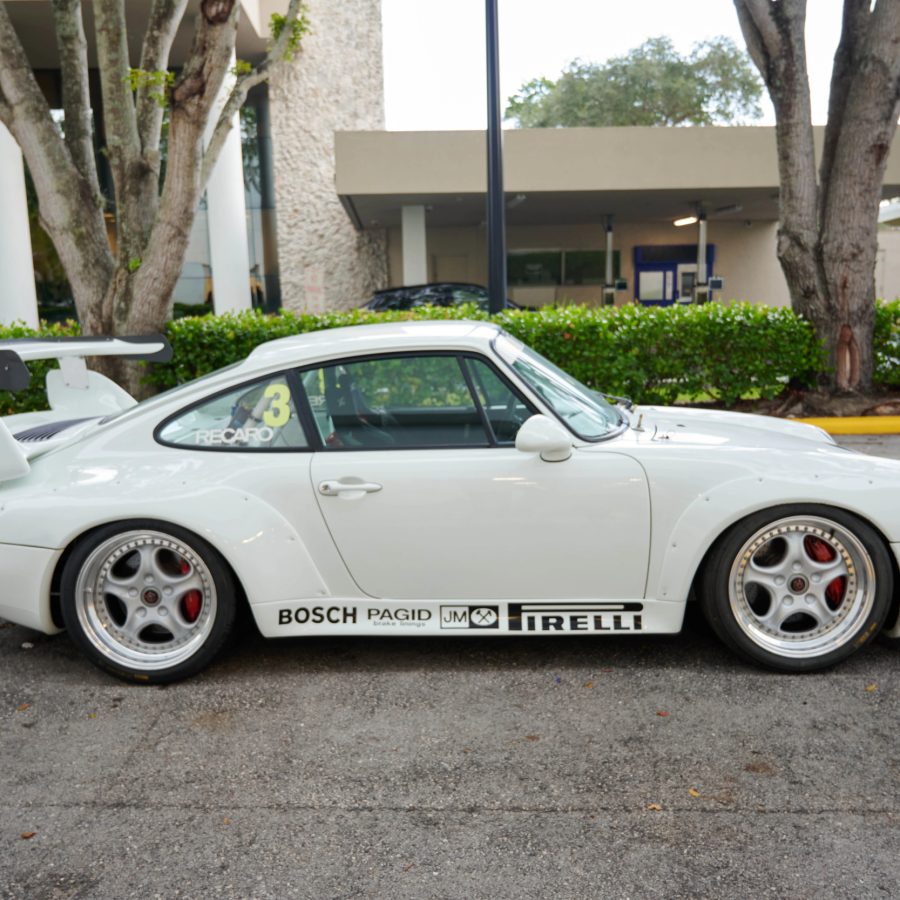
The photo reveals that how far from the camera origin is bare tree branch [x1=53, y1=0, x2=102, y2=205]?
957 centimetres

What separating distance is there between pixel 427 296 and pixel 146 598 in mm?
14634

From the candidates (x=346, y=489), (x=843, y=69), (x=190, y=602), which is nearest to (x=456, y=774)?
(x=346, y=489)

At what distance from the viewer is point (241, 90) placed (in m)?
9.42

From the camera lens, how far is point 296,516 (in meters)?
3.67

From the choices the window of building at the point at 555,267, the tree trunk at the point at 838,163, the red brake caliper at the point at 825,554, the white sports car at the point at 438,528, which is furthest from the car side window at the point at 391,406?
the window of building at the point at 555,267

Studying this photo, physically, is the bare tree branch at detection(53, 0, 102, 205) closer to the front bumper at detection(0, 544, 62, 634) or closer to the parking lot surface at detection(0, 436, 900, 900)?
the front bumper at detection(0, 544, 62, 634)

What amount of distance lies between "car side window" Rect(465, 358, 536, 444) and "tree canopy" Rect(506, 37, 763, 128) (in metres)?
42.5

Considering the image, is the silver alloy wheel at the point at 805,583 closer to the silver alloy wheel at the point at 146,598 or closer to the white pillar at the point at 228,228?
the silver alloy wheel at the point at 146,598

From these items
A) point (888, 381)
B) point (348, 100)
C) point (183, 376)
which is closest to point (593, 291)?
point (348, 100)

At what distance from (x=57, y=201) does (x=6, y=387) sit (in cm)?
598

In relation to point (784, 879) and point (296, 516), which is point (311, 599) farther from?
point (784, 879)

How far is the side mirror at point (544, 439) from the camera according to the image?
358 cm

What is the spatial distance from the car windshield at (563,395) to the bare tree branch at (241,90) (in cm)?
592

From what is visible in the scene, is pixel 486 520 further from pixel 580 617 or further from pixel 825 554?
pixel 825 554
